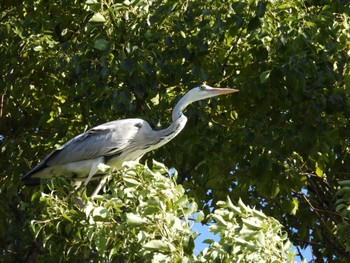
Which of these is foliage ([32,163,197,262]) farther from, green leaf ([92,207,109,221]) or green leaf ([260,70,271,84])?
green leaf ([260,70,271,84])

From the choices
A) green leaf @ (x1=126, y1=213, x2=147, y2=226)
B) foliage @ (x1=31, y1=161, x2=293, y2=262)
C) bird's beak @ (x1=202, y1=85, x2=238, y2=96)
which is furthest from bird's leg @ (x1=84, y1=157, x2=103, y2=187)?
green leaf @ (x1=126, y1=213, x2=147, y2=226)

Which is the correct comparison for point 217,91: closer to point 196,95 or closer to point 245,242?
point 196,95

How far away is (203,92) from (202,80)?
0.26 m

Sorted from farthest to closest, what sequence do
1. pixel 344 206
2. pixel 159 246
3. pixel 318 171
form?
pixel 318 171
pixel 344 206
pixel 159 246

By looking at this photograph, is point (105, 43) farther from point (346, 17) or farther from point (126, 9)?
point (346, 17)

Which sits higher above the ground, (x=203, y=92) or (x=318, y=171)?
(x=203, y=92)

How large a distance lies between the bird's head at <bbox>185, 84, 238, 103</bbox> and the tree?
14 cm

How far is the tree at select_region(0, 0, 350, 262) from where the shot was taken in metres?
9.25

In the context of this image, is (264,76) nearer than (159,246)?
No

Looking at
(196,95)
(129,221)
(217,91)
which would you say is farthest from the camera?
(217,91)

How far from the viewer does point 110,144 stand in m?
9.51

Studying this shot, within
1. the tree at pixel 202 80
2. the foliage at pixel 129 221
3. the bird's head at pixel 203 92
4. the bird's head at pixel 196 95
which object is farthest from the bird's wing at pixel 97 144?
the foliage at pixel 129 221

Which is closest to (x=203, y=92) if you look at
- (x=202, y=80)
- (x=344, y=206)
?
(x=202, y=80)

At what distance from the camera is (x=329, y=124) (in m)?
9.85
